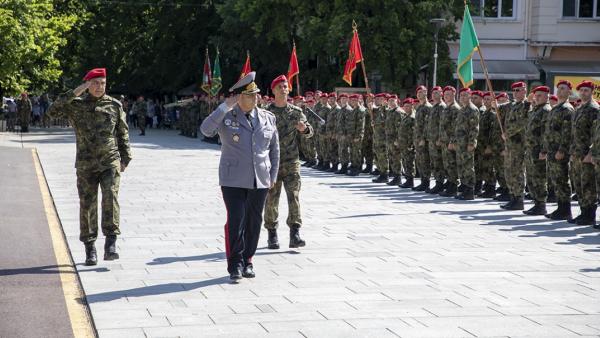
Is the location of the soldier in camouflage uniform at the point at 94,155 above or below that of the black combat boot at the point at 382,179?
above

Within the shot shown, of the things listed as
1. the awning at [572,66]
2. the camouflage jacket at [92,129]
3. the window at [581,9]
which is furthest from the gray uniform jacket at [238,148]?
the window at [581,9]

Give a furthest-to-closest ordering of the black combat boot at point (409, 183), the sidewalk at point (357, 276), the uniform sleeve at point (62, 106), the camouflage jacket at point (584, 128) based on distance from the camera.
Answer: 1. the black combat boot at point (409, 183)
2. the camouflage jacket at point (584, 128)
3. the uniform sleeve at point (62, 106)
4. the sidewalk at point (357, 276)

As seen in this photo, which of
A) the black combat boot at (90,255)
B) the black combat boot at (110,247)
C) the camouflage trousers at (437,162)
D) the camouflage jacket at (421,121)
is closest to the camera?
the black combat boot at (90,255)

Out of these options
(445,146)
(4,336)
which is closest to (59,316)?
(4,336)

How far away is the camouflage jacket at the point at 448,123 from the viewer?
17266 millimetres

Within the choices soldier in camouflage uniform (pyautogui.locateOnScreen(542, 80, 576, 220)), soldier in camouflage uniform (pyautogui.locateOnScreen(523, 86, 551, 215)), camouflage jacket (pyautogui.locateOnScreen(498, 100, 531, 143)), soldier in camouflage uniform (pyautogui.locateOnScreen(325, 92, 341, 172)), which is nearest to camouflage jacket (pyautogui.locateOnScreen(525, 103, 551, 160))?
soldier in camouflage uniform (pyautogui.locateOnScreen(523, 86, 551, 215))

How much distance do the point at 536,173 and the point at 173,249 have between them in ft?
21.3

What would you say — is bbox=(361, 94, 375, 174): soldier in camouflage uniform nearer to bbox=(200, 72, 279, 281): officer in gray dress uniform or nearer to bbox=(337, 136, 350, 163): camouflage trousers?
bbox=(337, 136, 350, 163): camouflage trousers

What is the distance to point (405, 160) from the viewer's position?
63.5 feet

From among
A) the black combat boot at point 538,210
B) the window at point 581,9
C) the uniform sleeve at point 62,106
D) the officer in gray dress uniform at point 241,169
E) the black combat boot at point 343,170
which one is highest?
the window at point 581,9

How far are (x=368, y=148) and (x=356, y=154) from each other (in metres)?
0.66

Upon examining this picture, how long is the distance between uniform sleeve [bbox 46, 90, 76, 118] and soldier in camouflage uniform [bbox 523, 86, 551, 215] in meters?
7.70

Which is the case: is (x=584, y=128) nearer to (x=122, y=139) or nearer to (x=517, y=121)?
(x=517, y=121)

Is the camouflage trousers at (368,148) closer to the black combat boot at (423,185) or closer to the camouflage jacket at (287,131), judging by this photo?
the black combat boot at (423,185)
